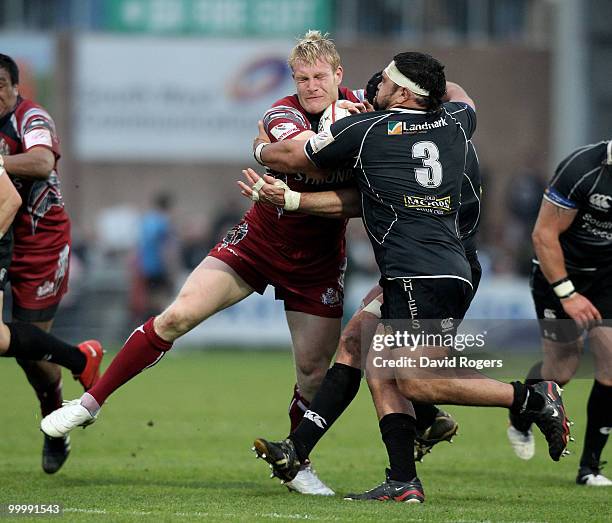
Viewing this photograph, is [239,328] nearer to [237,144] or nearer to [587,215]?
[237,144]

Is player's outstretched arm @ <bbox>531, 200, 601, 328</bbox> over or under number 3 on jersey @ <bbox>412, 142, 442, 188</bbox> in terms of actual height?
under

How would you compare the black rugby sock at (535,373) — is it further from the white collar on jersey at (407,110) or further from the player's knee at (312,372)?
the white collar on jersey at (407,110)

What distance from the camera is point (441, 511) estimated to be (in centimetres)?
626

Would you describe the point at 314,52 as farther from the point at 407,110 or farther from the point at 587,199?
the point at 587,199

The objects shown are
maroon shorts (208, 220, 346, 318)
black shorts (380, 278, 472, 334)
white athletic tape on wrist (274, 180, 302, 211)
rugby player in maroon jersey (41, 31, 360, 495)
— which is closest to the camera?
black shorts (380, 278, 472, 334)

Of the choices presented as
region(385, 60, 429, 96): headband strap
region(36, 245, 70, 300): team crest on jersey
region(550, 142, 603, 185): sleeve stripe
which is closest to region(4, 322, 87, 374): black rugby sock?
region(36, 245, 70, 300): team crest on jersey

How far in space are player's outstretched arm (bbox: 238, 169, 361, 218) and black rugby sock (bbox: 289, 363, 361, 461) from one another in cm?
86

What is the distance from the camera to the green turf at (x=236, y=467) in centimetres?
633

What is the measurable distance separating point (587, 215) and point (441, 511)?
8.27ft

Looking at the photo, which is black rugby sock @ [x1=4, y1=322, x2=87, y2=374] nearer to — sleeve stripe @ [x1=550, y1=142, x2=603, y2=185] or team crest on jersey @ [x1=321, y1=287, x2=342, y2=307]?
team crest on jersey @ [x1=321, y1=287, x2=342, y2=307]

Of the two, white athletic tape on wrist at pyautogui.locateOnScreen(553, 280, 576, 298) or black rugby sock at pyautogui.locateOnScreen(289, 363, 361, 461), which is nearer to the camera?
black rugby sock at pyautogui.locateOnScreen(289, 363, 361, 461)

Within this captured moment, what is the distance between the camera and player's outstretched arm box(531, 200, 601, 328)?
7824 mm

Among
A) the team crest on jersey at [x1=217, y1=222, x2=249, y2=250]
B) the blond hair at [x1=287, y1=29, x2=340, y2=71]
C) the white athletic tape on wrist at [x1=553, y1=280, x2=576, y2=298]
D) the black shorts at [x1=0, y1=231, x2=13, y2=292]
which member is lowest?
the white athletic tape on wrist at [x1=553, y1=280, x2=576, y2=298]

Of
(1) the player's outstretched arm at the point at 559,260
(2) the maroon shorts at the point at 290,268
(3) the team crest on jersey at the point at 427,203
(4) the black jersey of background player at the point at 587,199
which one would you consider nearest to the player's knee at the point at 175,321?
(2) the maroon shorts at the point at 290,268
